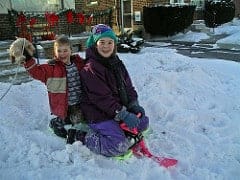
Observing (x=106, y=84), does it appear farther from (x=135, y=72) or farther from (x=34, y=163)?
(x=135, y=72)

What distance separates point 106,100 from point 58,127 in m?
0.77

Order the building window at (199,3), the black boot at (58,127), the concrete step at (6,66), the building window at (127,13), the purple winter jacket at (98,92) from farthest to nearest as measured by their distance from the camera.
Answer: the building window at (199,3) < the building window at (127,13) < the concrete step at (6,66) < the black boot at (58,127) < the purple winter jacket at (98,92)

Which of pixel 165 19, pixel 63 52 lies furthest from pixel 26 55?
pixel 165 19

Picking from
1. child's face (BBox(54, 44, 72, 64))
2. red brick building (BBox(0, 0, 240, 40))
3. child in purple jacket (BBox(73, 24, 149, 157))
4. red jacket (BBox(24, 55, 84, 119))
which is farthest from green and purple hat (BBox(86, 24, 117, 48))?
red brick building (BBox(0, 0, 240, 40))

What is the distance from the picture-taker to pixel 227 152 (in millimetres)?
4148

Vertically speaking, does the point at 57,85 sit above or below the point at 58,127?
above

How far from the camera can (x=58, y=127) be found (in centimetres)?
436

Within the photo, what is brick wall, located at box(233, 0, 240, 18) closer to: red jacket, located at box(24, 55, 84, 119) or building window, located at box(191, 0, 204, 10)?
building window, located at box(191, 0, 204, 10)

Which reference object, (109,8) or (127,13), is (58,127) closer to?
(109,8)

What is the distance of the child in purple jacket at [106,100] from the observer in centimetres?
389

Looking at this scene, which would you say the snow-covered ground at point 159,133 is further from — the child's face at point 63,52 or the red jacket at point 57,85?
the child's face at point 63,52

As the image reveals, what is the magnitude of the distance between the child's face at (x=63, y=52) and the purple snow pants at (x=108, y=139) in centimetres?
78

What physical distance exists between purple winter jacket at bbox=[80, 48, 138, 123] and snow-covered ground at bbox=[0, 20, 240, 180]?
0.40 meters

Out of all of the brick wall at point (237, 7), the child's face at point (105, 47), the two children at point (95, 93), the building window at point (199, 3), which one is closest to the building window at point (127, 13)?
the building window at point (199, 3)
